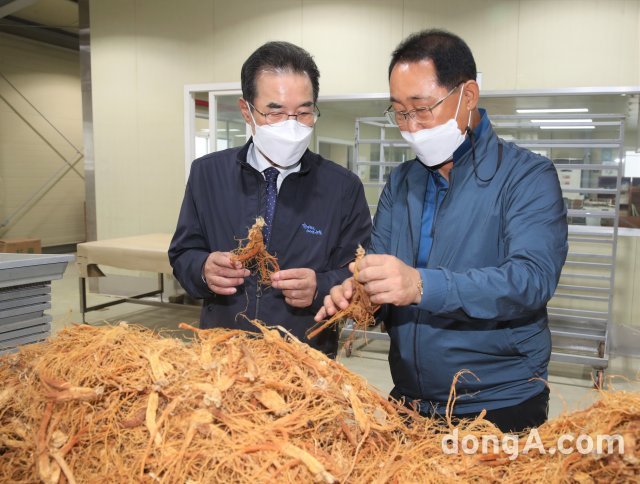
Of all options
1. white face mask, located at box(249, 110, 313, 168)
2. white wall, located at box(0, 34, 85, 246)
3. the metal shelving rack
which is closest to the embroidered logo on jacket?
white face mask, located at box(249, 110, 313, 168)

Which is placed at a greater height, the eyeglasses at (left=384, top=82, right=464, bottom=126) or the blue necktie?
the eyeglasses at (left=384, top=82, right=464, bottom=126)

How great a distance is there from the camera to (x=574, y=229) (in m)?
4.69

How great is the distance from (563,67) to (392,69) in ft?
13.2

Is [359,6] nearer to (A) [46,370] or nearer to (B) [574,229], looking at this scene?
(B) [574,229]

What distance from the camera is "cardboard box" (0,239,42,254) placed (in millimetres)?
8477

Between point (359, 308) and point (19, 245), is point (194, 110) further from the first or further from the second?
point (359, 308)

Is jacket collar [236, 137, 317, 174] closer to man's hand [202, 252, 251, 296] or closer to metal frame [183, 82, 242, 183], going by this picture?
man's hand [202, 252, 251, 296]

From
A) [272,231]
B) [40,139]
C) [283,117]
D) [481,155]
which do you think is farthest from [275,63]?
[40,139]

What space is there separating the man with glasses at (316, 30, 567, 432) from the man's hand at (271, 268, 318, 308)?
22cm

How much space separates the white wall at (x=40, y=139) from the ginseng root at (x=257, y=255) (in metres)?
10.2

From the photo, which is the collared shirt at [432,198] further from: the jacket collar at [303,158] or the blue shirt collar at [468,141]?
the jacket collar at [303,158]

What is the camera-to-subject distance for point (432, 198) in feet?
5.33

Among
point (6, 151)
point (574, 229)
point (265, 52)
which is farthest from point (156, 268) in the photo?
point (6, 151)

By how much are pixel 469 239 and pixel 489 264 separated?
95mm
